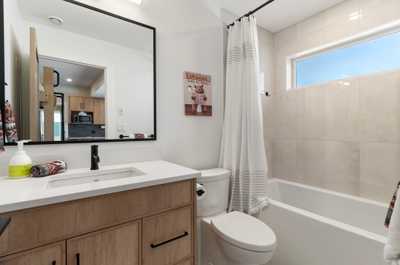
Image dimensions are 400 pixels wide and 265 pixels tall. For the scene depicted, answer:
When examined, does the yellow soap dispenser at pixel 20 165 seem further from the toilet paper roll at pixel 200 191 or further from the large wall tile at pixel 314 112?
the large wall tile at pixel 314 112

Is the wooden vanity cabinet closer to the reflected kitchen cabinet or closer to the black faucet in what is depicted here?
the black faucet

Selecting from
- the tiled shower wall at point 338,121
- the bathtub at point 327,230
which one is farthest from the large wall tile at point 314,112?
the bathtub at point 327,230

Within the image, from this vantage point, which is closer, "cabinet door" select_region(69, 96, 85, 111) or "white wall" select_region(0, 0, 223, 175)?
"cabinet door" select_region(69, 96, 85, 111)

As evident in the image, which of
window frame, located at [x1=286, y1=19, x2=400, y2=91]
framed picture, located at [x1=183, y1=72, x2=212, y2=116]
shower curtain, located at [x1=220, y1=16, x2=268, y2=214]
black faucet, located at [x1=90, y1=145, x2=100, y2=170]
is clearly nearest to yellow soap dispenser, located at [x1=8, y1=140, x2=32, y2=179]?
black faucet, located at [x1=90, y1=145, x2=100, y2=170]

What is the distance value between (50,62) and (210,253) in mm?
1759

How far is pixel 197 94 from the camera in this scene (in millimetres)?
1884

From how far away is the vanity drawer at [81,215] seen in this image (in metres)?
0.74

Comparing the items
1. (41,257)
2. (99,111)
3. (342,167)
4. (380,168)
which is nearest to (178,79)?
(99,111)

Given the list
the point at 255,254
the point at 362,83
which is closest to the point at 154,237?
the point at 255,254

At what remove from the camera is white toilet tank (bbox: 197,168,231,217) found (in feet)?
5.38

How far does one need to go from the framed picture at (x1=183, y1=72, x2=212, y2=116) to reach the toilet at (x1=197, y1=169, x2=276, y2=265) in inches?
22.4

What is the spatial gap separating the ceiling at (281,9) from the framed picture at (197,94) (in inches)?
30.5

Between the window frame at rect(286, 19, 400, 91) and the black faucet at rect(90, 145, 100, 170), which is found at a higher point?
the window frame at rect(286, 19, 400, 91)

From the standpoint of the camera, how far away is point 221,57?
2049 millimetres
